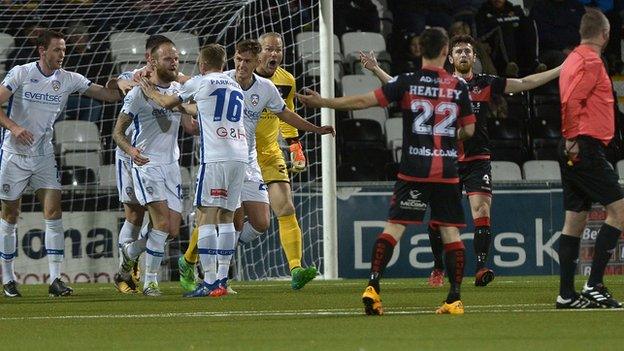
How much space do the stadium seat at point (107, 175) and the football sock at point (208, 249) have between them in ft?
15.7

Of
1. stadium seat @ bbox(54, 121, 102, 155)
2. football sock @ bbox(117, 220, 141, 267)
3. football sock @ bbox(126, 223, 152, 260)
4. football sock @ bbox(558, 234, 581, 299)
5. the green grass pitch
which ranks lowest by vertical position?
the green grass pitch

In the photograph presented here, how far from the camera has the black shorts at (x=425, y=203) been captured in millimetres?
8391

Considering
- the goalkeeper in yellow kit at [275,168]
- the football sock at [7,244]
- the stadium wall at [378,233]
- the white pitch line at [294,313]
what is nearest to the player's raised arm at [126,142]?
the goalkeeper in yellow kit at [275,168]

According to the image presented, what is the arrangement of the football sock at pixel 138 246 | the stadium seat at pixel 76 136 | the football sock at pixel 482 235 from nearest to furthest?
the football sock at pixel 138 246, the football sock at pixel 482 235, the stadium seat at pixel 76 136

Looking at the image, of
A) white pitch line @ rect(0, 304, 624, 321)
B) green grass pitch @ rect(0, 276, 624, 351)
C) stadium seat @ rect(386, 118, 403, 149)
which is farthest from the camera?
stadium seat @ rect(386, 118, 403, 149)

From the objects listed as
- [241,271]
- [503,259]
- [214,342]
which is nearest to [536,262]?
[503,259]

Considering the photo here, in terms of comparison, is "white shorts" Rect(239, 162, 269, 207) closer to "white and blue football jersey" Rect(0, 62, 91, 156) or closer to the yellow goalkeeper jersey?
the yellow goalkeeper jersey

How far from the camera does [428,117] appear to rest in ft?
27.5

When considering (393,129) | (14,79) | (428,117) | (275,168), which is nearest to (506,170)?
(393,129)

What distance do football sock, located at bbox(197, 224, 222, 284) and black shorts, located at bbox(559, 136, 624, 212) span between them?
2963 millimetres

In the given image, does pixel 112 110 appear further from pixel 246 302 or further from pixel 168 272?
pixel 246 302

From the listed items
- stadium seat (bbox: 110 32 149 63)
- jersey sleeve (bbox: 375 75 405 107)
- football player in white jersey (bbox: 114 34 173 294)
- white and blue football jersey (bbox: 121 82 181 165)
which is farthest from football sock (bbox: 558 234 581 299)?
stadium seat (bbox: 110 32 149 63)

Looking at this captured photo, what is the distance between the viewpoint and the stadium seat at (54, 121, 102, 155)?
1556 centimetres

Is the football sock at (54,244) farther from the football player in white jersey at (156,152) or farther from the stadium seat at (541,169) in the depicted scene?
the stadium seat at (541,169)
